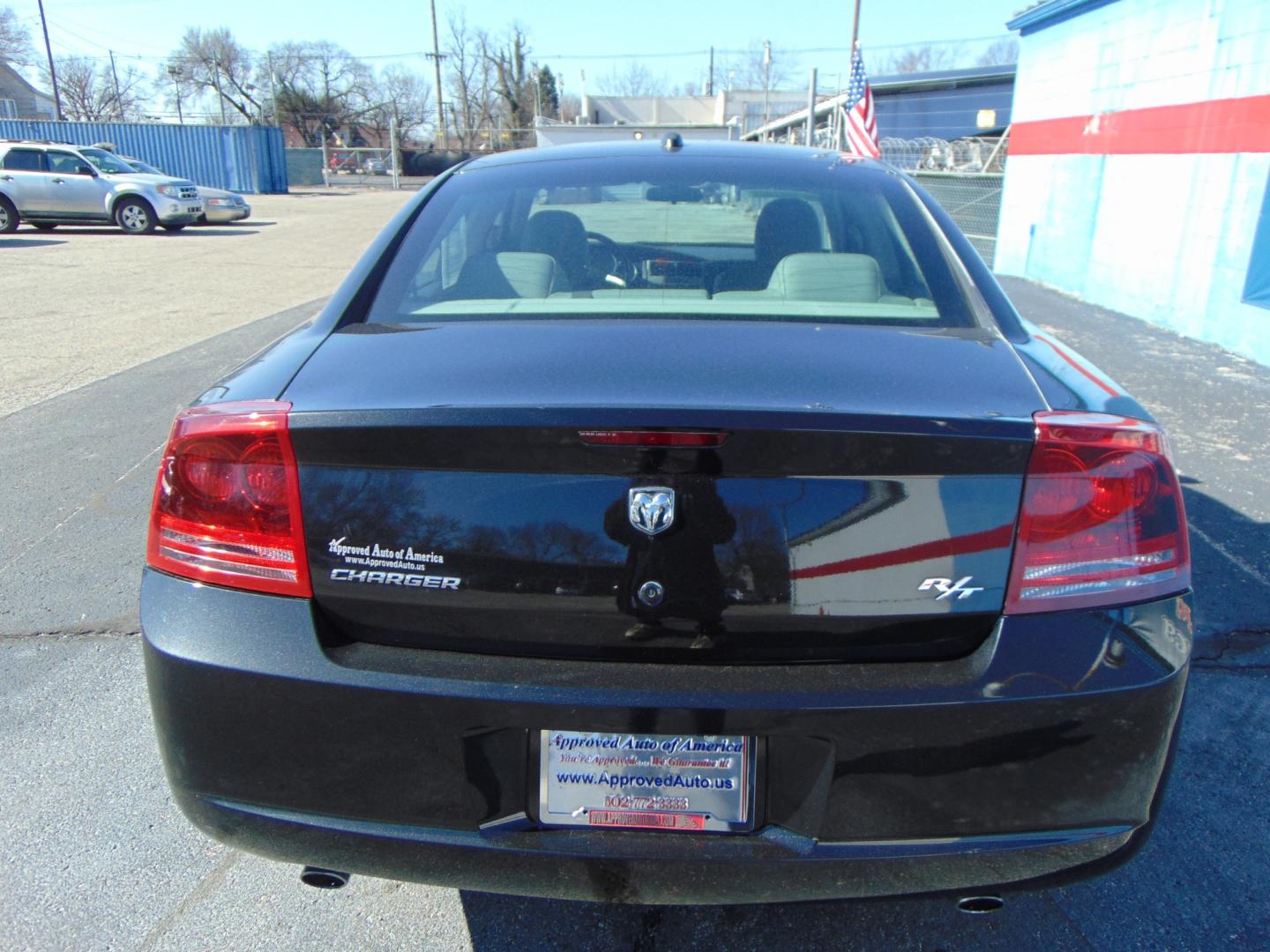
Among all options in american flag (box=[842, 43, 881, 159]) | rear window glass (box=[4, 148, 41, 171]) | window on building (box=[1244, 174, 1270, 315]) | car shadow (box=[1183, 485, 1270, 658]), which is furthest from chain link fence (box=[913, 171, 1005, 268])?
rear window glass (box=[4, 148, 41, 171])

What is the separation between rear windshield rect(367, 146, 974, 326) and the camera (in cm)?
234

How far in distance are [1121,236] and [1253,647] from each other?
8677 millimetres

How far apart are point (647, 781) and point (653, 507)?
A: 0.48 metres

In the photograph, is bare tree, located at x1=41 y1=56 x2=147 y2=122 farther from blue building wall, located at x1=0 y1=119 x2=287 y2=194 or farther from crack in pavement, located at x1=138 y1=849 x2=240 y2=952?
crack in pavement, located at x1=138 y1=849 x2=240 y2=952

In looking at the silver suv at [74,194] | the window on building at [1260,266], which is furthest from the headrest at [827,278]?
the silver suv at [74,194]

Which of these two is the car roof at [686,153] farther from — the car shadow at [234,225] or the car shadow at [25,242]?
the car shadow at [234,225]

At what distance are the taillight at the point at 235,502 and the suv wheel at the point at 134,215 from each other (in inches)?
858

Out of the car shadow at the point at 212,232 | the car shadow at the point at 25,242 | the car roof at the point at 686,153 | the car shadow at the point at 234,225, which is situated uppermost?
the car roof at the point at 686,153

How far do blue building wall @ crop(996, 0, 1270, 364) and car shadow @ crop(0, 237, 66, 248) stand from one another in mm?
17147

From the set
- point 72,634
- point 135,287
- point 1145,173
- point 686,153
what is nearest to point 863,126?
point 1145,173

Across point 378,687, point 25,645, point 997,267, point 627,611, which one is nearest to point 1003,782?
point 627,611

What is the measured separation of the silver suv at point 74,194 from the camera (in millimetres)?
19828

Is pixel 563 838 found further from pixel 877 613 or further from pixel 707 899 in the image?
pixel 877 613

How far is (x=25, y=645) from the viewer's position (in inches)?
135
